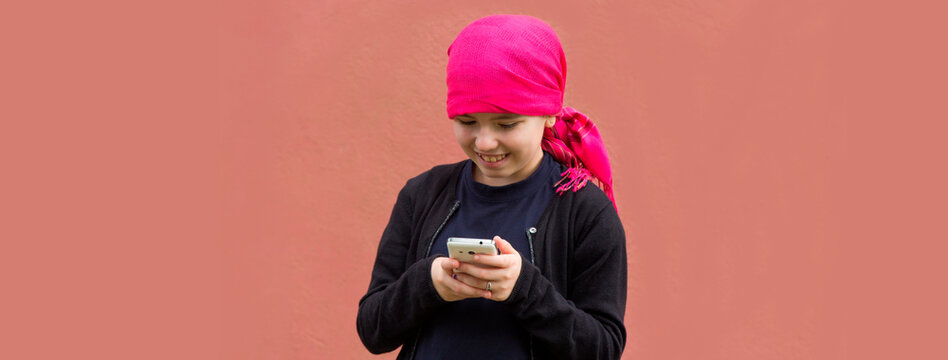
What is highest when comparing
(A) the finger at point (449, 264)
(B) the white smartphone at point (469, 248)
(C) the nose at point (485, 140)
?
(C) the nose at point (485, 140)

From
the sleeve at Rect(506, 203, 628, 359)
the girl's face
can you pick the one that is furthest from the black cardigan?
the girl's face

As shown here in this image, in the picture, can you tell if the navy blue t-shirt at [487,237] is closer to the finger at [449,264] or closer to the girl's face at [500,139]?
the girl's face at [500,139]

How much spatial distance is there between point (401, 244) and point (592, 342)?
0.49 metres

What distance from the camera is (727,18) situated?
9.61ft

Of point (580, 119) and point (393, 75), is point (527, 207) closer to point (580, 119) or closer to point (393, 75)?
point (580, 119)

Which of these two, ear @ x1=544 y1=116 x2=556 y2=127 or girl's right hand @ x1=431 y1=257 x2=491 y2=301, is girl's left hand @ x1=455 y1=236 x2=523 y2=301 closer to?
girl's right hand @ x1=431 y1=257 x2=491 y2=301

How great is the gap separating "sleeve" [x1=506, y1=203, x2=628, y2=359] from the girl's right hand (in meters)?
0.07

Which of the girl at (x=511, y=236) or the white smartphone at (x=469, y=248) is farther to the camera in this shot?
the girl at (x=511, y=236)

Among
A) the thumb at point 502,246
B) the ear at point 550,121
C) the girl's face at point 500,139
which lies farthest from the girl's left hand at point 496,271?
the ear at point 550,121

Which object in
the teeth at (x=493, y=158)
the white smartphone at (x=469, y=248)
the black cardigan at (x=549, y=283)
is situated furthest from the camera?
the teeth at (x=493, y=158)

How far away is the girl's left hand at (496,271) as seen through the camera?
1690 mm

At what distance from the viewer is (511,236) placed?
6.24 feet

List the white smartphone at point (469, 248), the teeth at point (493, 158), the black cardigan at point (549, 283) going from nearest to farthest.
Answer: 1. the white smartphone at point (469, 248)
2. the black cardigan at point (549, 283)
3. the teeth at point (493, 158)

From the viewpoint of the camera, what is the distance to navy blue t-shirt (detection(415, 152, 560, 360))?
187 centimetres
